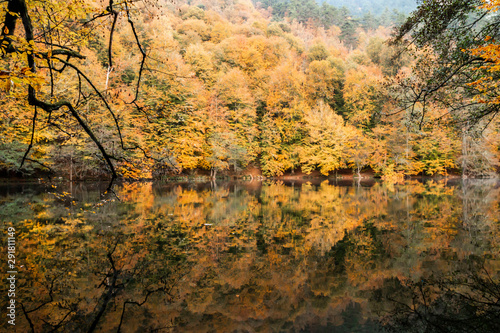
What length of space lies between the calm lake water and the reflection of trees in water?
15 millimetres

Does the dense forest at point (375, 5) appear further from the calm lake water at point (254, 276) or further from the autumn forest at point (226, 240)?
the calm lake water at point (254, 276)

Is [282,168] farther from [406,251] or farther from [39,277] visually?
[39,277]

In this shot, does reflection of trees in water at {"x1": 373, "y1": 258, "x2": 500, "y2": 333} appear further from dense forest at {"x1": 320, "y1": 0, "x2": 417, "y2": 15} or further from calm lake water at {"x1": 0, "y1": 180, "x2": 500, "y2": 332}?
dense forest at {"x1": 320, "y1": 0, "x2": 417, "y2": 15}

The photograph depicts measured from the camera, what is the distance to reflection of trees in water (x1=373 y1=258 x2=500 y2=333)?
122 inches

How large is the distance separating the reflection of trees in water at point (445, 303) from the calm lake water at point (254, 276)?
0.05ft

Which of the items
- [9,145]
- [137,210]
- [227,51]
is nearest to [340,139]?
[227,51]

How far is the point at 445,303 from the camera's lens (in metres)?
3.54

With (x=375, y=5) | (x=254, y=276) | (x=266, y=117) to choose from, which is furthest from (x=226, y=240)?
(x=375, y=5)

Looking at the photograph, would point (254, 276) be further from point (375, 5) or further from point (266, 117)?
point (375, 5)

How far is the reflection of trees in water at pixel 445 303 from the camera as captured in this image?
10.1 feet

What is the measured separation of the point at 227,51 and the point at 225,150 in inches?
Result: 762

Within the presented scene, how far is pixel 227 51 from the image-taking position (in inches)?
1642

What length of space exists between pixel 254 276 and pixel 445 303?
2546mm

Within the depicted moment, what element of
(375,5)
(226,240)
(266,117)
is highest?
(375,5)
